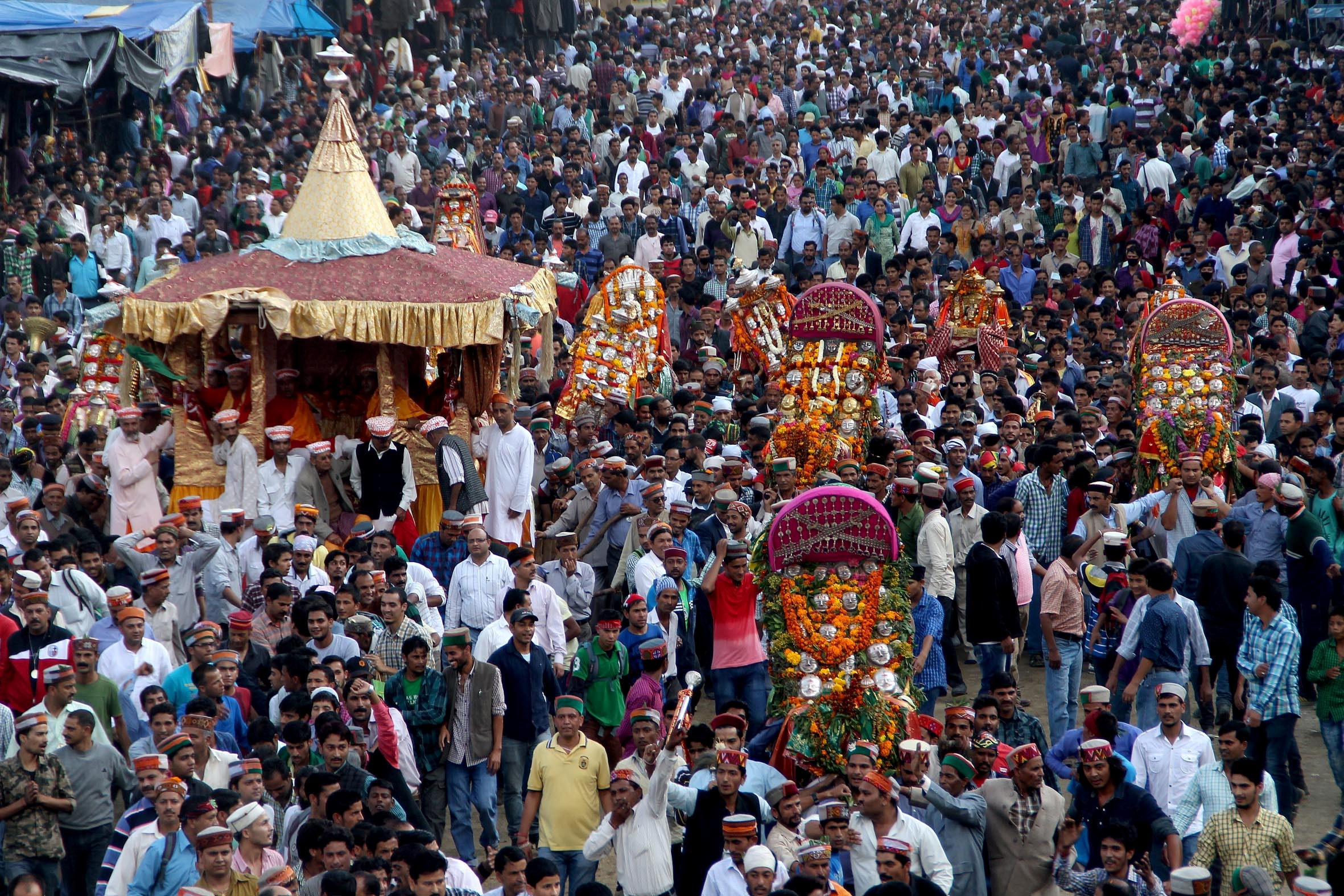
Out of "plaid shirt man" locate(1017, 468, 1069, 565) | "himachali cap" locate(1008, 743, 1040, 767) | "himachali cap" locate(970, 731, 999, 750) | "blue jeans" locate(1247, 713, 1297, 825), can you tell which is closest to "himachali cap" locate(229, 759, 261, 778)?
"himachali cap" locate(970, 731, 999, 750)

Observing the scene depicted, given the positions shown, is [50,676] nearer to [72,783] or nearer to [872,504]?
[72,783]

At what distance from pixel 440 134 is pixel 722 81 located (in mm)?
4357

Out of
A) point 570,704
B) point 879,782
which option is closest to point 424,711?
point 570,704

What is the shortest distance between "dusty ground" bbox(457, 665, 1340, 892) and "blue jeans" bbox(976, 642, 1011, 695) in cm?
58

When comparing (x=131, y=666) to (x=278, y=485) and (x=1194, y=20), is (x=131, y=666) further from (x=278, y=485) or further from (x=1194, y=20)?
(x=1194, y=20)

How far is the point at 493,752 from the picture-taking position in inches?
370

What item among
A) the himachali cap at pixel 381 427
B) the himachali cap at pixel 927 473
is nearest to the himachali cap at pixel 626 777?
the himachali cap at pixel 927 473

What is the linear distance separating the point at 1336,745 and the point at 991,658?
6.51 feet

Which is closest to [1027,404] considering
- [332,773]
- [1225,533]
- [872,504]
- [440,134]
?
[1225,533]

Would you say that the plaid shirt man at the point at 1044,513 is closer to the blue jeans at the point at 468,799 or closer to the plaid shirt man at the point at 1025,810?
the plaid shirt man at the point at 1025,810

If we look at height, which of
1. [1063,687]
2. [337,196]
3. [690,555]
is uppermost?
→ [337,196]

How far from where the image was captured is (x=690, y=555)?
Result: 11281 millimetres

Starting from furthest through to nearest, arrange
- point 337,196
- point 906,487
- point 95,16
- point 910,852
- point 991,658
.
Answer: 1. point 95,16
2. point 337,196
3. point 906,487
4. point 991,658
5. point 910,852

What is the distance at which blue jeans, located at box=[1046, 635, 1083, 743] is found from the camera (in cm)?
1058
